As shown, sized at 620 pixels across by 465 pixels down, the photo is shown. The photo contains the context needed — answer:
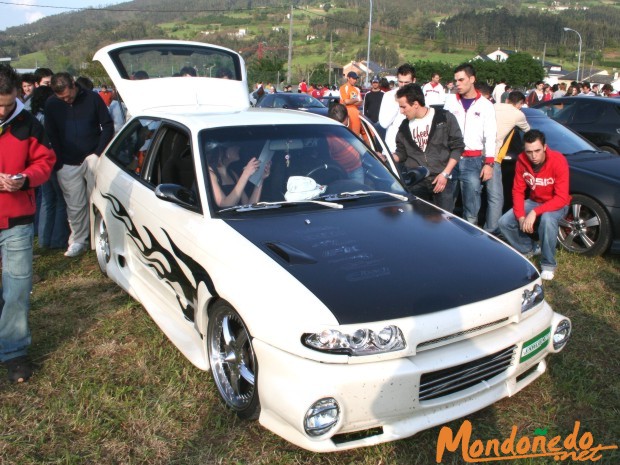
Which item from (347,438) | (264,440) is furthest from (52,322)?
(347,438)

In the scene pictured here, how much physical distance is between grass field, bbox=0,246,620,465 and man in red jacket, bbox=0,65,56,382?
0.26 meters

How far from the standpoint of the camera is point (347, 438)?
2.83 meters

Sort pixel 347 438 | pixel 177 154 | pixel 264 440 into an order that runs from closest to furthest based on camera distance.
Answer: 1. pixel 347 438
2. pixel 264 440
3. pixel 177 154

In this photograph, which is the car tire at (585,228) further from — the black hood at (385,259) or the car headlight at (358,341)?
the car headlight at (358,341)

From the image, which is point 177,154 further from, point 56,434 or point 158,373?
point 56,434

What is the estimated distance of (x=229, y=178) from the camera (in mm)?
3803

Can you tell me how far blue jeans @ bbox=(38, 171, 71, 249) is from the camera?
22.1 feet

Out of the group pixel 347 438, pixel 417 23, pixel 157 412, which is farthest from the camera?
pixel 417 23

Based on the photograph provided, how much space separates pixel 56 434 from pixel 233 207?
1.62m

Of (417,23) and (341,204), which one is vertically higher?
(341,204)

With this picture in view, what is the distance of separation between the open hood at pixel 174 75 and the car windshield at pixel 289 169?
1.64 metres

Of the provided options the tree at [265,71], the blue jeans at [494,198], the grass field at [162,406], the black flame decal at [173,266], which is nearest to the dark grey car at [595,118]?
the blue jeans at [494,198]

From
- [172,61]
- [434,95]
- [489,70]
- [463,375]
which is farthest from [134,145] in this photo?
[489,70]

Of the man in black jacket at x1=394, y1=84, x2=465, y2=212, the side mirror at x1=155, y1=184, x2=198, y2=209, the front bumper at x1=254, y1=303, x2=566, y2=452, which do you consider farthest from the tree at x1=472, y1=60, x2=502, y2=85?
the front bumper at x1=254, y1=303, x2=566, y2=452
